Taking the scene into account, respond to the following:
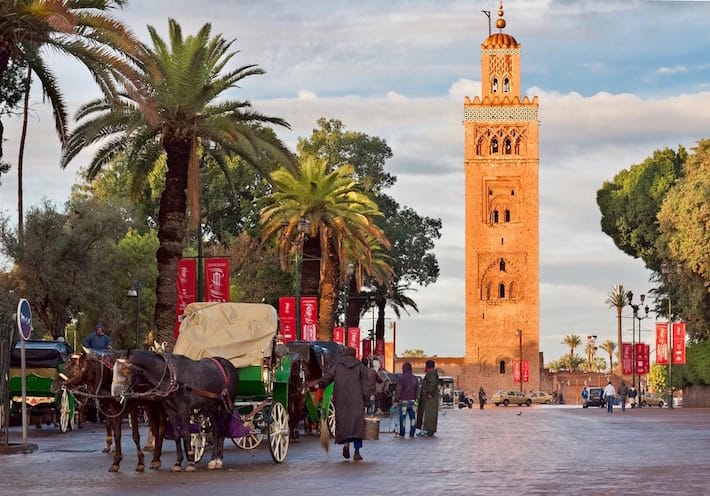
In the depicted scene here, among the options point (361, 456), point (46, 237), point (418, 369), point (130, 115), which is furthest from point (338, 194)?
point (418, 369)

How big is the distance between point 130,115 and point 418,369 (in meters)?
82.4

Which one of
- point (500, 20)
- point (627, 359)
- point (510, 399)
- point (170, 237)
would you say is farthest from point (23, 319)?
point (500, 20)

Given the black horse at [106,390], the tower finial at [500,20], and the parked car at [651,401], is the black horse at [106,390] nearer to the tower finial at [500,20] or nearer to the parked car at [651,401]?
the parked car at [651,401]

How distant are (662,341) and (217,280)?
4023 centimetres

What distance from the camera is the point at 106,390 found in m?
20.2

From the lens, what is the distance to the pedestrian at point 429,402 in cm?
3030

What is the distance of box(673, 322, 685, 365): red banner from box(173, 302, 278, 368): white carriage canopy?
50.6m

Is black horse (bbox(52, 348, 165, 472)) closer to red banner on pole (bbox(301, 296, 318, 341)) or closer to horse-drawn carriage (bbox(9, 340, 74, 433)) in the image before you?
horse-drawn carriage (bbox(9, 340, 74, 433))

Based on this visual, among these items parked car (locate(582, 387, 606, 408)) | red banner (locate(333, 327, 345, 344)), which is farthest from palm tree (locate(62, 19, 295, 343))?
parked car (locate(582, 387, 606, 408))

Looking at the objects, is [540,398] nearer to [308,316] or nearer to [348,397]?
[308,316]

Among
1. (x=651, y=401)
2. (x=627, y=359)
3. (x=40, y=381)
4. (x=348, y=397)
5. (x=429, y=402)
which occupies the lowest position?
(x=651, y=401)

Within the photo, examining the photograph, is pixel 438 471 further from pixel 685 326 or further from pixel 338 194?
pixel 685 326

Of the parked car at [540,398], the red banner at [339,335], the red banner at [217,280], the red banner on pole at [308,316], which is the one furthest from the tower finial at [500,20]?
the red banner at [217,280]

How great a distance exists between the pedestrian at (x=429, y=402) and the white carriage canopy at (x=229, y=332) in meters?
8.08
